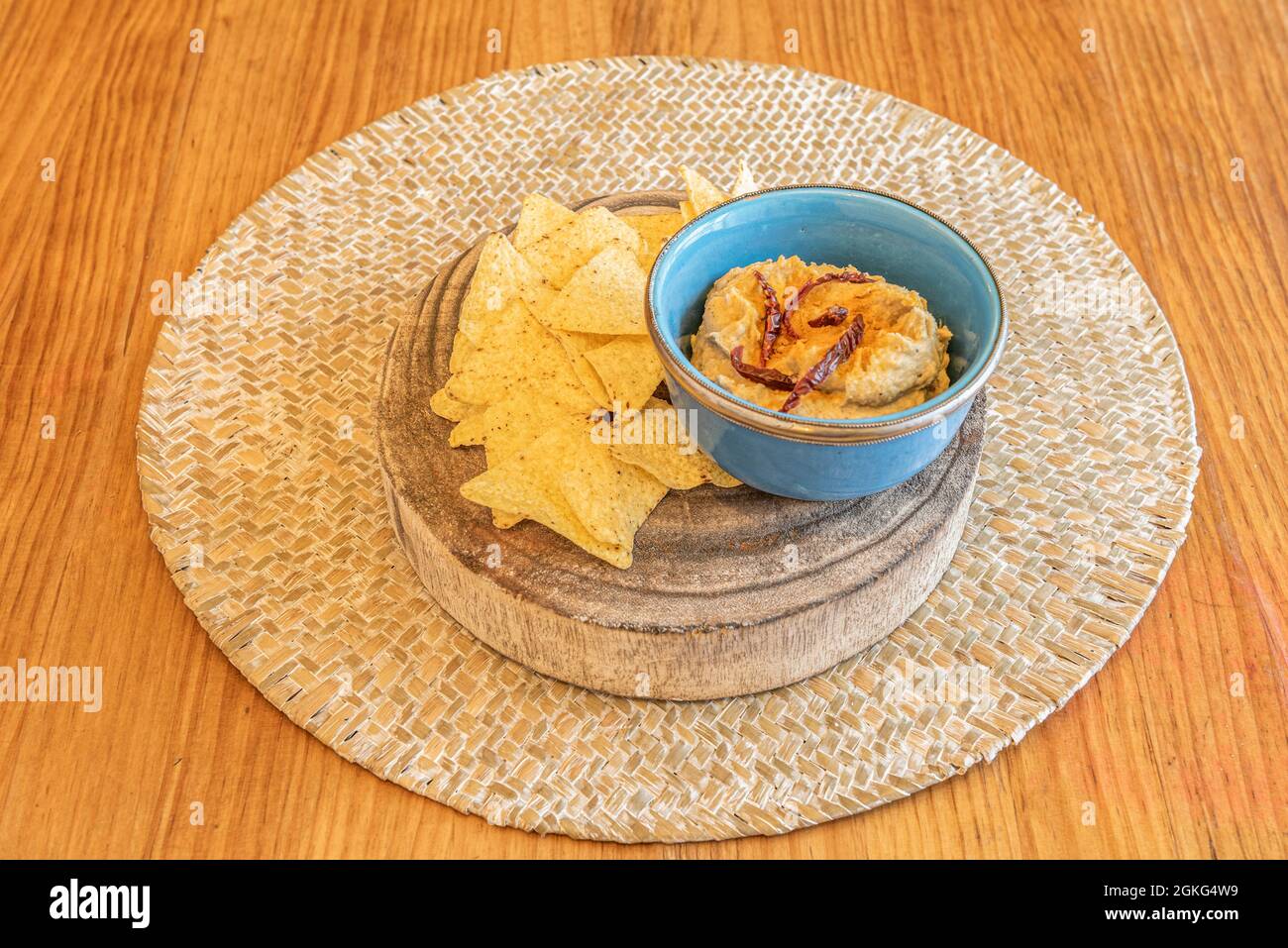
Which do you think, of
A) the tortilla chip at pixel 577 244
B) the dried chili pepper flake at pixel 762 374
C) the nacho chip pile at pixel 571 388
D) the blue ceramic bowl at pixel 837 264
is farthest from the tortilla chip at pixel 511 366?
the dried chili pepper flake at pixel 762 374

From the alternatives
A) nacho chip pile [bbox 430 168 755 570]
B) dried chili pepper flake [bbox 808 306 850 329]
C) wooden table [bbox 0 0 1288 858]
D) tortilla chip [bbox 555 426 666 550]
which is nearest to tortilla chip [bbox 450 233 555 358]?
nacho chip pile [bbox 430 168 755 570]

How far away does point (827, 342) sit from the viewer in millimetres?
1715

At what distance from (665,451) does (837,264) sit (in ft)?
1.37

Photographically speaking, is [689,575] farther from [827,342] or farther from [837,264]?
[837,264]

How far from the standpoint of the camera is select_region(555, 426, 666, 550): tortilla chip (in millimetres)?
1778

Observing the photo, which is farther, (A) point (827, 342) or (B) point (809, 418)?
(A) point (827, 342)

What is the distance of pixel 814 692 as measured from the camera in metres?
1.95

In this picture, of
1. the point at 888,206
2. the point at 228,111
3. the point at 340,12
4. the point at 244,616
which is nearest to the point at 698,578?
the point at 888,206

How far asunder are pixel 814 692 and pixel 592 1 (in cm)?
208

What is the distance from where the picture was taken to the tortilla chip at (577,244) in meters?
2.09

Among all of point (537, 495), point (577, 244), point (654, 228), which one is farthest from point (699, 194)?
point (537, 495)

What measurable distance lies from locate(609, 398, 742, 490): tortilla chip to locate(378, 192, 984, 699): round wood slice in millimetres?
29

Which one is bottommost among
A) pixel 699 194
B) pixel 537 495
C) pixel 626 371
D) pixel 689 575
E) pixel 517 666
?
pixel 517 666

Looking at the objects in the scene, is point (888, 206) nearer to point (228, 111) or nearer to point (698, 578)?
point (698, 578)
